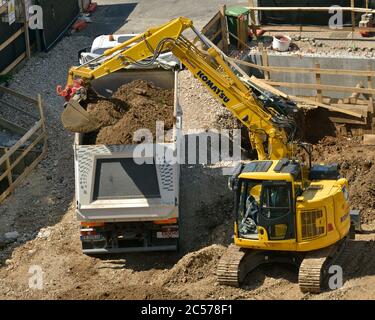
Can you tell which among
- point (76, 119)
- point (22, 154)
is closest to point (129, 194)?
point (76, 119)

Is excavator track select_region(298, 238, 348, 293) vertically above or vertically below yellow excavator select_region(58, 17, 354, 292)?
below

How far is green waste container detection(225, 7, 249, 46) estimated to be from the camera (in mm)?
25672

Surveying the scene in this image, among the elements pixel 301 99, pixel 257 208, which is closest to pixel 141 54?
pixel 257 208

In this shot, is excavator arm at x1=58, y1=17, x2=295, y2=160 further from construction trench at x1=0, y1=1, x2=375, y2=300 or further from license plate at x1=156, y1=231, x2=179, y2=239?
license plate at x1=156, y1=231, x2=179, y2=239

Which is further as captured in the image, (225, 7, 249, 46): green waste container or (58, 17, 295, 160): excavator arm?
(225, 7, 249, 46): green waste container

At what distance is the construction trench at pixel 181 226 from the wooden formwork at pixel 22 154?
201 millimetres

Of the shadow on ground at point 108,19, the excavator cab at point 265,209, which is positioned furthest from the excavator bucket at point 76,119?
the shadow on ground at point 108,19

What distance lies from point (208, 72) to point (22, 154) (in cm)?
554

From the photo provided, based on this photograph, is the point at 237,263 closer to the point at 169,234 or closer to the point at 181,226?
the point at 169,234

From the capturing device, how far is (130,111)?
17.6 meters

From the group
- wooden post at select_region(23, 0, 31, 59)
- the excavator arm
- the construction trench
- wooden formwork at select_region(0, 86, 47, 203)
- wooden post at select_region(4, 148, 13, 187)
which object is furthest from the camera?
wooden post at select_region(23, 0, 31, 59)

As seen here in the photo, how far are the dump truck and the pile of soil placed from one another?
0.46m

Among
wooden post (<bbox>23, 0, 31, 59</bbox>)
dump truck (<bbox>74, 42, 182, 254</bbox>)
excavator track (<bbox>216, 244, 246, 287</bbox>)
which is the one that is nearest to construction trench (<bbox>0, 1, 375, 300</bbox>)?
excavator track (<bbox>216, 244, 246, 287</bbox>)

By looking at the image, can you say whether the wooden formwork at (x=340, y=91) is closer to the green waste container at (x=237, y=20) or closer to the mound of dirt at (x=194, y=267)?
the green waste container at (x=237, y=20)
